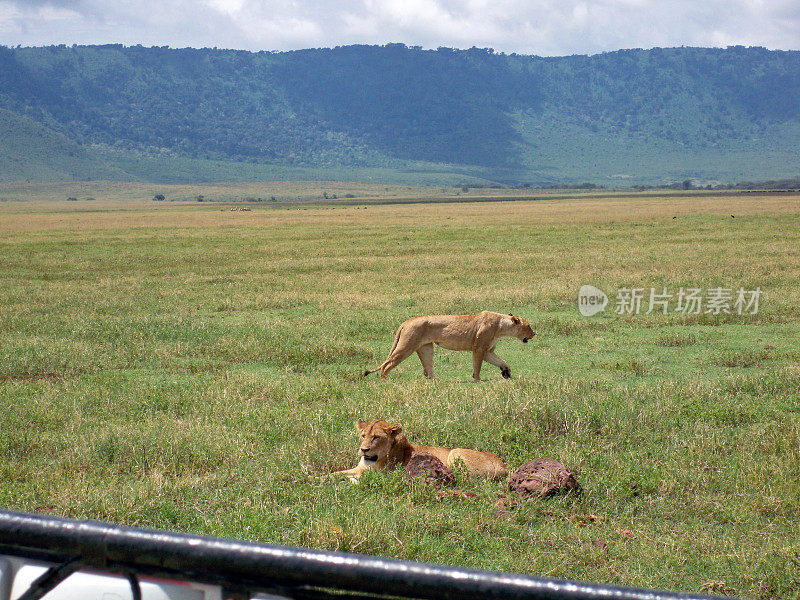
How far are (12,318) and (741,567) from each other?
15.1m

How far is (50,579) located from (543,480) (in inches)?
197

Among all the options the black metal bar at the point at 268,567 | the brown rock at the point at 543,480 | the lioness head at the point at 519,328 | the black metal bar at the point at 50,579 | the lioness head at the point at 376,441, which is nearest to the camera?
the black metal bar at the point at 268,567

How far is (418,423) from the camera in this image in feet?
26.1

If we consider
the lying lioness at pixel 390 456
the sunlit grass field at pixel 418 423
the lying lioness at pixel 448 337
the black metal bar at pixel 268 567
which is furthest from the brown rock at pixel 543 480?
the black metal bar at pixel 268 567

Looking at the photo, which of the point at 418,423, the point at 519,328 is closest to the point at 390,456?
the point at 418,423

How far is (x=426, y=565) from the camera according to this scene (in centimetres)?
121

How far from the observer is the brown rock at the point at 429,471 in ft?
20.2

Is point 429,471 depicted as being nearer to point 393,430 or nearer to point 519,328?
point 393,430

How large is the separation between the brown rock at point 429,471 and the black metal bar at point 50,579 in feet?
16.2

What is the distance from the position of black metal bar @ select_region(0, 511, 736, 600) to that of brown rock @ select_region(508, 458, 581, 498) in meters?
4.86

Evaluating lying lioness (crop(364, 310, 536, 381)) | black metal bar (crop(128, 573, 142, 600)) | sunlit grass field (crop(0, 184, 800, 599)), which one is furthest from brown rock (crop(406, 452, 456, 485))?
black metal bar (crop(128, 573, 142, 600))

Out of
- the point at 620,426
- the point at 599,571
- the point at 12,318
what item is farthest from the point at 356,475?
the point at 12,318

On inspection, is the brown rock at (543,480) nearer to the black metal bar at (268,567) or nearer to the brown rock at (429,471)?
the brown rock at (429,471)

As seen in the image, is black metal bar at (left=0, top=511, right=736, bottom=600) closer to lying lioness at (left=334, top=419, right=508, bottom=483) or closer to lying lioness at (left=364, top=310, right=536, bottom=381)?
lying lioness at (left=334, top=419, right=508, bottom=483)
